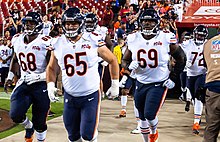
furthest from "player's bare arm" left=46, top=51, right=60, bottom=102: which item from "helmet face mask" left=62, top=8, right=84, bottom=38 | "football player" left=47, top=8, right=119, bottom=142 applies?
"helmet face mask" left=62, top=8, right=84, bottom=38

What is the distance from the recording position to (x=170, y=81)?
6.34 meters

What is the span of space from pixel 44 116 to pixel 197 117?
10.4ft

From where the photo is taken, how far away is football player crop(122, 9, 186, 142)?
623cm

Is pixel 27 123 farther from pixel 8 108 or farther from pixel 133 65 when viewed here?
pixel 8 108

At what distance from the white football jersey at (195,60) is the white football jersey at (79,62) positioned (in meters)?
3.66

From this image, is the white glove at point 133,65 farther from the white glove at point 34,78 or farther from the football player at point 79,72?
the white glove at point 34,78

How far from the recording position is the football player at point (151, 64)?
6.23 metres


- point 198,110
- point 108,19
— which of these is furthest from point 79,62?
point 108,19

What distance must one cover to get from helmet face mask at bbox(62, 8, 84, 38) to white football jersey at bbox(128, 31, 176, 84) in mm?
Answer: 1280

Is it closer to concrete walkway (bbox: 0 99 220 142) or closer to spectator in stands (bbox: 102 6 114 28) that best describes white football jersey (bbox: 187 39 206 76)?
concrete walkway (bbox: 0 99 220 142)

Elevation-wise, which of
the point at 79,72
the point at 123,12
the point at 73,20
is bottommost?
the point at 123,12

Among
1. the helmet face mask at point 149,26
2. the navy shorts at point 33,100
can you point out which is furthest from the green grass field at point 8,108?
the helmet face mask at point 149,26

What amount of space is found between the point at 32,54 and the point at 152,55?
165cm

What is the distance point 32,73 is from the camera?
6.36 metres
